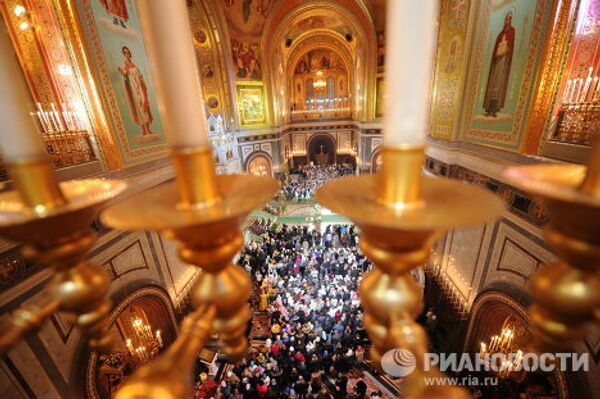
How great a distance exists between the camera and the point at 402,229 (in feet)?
2.01

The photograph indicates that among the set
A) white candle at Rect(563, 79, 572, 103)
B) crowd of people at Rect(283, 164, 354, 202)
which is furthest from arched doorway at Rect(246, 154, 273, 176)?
white candle at Rect(563, 79, 572, 103)

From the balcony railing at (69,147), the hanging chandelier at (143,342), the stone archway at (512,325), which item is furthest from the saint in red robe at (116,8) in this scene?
the stone archway at (512,325)

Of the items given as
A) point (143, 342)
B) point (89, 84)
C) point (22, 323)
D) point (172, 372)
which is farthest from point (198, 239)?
point (143, 342)

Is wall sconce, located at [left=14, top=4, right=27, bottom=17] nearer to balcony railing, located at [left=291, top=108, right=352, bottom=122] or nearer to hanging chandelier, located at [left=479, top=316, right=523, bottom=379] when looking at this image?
hanging chandelier, located at [left=479, top=316, right=523, bottom=379]

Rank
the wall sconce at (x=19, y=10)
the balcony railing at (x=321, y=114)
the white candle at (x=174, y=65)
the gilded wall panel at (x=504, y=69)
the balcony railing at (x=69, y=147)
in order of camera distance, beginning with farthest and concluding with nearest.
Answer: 1. the balcony railing at (x=321, y=114)
2. the gilded wall panel at (x=504, y=69)
3. the balcony railing at (x=69, y=147)
4. the wall sconce at (x=19, y=10)
5. the white candle at (x=174, y=65)

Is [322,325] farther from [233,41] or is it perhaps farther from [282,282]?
[233,41]

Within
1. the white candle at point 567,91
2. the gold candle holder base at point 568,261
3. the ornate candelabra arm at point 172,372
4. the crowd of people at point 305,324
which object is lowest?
the crowd of people at point 305,324

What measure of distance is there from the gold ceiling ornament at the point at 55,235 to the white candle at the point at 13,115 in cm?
3

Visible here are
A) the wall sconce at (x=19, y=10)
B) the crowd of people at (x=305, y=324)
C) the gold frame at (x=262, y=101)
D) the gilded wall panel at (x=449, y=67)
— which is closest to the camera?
the wall sconce at (x=19, y=10)

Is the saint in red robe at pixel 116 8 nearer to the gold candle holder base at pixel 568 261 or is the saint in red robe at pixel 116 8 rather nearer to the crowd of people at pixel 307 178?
the gold candle holder base at pixel 568 261

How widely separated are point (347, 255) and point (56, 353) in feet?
27.8

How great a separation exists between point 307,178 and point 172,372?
19.5 metres

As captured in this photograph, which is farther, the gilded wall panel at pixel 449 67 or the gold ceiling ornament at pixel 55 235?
the gilded wall panel at pixel 449 67

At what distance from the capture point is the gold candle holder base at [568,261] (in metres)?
0.60
